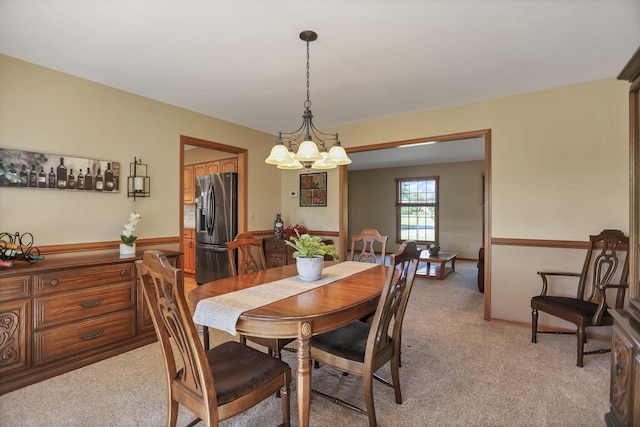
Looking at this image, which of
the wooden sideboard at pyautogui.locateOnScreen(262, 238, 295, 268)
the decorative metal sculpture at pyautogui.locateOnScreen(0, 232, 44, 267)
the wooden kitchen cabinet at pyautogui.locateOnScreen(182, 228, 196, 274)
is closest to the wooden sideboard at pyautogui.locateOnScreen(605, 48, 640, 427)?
the wooden sideboard at pyautogui.locateOnScreen(262, 238, 295, 268)

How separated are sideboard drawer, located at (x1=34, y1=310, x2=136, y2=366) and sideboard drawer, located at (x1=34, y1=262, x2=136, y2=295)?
0.98 ft

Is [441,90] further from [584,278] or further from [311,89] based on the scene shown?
[584,278]

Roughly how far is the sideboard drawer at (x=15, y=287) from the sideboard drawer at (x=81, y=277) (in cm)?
5

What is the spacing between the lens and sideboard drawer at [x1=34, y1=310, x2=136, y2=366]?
230 cm

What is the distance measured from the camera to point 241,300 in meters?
1.69

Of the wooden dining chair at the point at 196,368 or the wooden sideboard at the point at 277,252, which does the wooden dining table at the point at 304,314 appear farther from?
the wooden sideboard at the point at 277,252

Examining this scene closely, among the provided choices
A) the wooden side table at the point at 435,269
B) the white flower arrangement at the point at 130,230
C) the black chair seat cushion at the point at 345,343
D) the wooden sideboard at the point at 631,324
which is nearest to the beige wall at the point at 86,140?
the white flower arrangement at the point at 130,230

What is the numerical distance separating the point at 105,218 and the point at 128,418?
1.91 metres

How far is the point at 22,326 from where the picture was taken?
86.7 inches

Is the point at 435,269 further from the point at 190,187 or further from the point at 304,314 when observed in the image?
the point at 304,314

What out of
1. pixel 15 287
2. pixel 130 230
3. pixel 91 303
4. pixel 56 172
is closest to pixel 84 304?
pixel 91 303

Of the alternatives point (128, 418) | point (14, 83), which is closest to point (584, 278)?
point (128, 418)

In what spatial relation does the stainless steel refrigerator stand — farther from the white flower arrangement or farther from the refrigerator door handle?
the white flower arrangement

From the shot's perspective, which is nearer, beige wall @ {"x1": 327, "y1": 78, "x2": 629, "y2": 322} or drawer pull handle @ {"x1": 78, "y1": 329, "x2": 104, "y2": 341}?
drawer pull handle @ {"x1": 78, "y1": 329, "x2": 104, "y2": 341}
